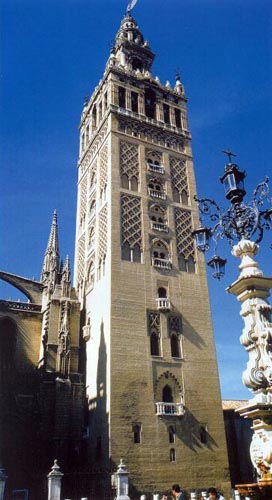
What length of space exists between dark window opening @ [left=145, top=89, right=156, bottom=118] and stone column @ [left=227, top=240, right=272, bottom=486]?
76.5 ft

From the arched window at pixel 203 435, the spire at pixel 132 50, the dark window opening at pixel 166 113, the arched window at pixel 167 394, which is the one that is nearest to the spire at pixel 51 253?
the dark window opening at pixel 166 113

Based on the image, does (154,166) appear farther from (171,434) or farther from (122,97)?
(171,434)

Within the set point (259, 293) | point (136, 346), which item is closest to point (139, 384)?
point (136, 346)

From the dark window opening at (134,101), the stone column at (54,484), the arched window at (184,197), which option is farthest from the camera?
the dark window opening at (134,101)

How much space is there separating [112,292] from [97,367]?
372 centimetres

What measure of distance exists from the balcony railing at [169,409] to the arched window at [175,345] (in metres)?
2.50

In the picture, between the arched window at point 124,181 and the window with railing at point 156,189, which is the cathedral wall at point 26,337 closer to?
the arched window at point 124,181

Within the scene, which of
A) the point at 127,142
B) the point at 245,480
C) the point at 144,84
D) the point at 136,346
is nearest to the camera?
the point at 136,346

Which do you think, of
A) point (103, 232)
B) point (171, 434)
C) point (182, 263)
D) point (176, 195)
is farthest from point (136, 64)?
point (171, 434)

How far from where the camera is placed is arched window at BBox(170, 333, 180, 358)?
22719mm

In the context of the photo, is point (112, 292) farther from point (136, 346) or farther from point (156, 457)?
point (156, 457)

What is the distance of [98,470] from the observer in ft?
63.6

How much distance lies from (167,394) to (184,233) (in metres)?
9.50

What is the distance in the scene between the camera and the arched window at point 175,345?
2272 centimetres
